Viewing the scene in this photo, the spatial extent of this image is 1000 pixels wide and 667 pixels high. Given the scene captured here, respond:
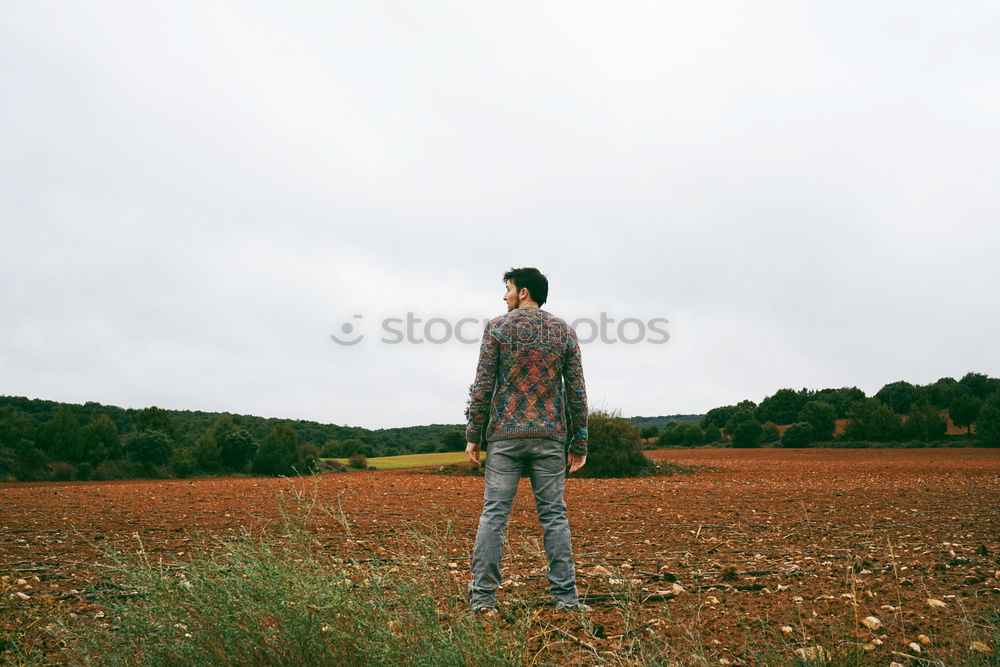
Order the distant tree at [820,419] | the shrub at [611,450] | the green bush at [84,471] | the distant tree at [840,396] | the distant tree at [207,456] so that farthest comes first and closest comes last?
the distant tree at [840,396] → the distant tree at [820,419] → the distant tree at [207,456] → the green bush at [84,471] → the shrub at [611,450]

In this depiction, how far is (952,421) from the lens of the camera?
45.8 metres

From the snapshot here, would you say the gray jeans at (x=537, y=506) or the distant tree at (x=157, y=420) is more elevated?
the distant tree at (x=157, y=420)

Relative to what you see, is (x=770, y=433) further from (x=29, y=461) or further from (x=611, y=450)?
(x=29, y=461)

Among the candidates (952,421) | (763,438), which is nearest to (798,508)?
(763,438)

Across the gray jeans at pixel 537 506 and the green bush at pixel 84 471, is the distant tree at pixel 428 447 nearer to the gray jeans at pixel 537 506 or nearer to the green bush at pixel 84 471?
the green bush at pixel 84 471

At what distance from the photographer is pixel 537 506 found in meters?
3.71

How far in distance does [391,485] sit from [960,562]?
430 inches

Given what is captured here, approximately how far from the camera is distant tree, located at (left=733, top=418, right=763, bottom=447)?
44.9m

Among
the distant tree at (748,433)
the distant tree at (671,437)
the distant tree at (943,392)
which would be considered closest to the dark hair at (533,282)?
the distant tree at (748,433)

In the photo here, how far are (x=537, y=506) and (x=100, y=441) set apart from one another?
1255 inches

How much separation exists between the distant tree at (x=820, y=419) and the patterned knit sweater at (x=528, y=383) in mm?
46122

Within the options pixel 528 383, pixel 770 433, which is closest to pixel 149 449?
pixel 528 383

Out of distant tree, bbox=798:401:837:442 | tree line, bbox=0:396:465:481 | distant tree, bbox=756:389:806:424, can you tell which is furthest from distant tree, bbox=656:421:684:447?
tree line, bbox=0:396:465:481

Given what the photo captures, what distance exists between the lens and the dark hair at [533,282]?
4133mm
